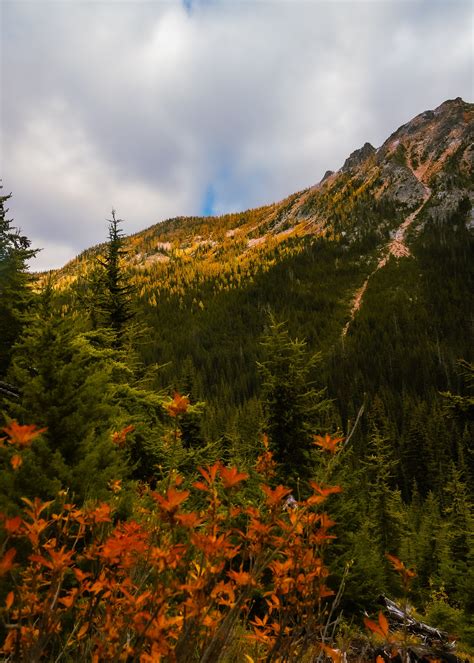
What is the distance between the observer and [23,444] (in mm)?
1332

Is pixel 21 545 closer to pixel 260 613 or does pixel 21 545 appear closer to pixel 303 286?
pixel 260 613

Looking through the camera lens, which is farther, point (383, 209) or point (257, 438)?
point (383, 209)

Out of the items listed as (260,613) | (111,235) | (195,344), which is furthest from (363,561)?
(195,344)

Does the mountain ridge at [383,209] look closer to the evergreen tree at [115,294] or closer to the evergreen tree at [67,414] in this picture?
the evergreen tree at [115,294]

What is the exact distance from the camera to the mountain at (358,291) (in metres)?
87.8

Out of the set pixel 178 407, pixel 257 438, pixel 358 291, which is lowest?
pixel 257 438

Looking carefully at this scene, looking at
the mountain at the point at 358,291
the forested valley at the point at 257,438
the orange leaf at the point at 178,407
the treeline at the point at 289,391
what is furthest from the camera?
the mountain at the point at 358,291

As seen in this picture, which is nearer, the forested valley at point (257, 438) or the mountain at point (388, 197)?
the forested valley at point (257, 438)

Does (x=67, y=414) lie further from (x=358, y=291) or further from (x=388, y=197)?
(x=388, y=197)

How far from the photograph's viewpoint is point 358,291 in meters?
130

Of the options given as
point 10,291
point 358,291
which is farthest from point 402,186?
point 10,291

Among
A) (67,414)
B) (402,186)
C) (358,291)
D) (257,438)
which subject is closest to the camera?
(67,414)

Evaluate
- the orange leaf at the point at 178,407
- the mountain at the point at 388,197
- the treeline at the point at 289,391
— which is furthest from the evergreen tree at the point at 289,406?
the mountain at the point at 388,197

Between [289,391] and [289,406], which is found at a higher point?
[289,391]
